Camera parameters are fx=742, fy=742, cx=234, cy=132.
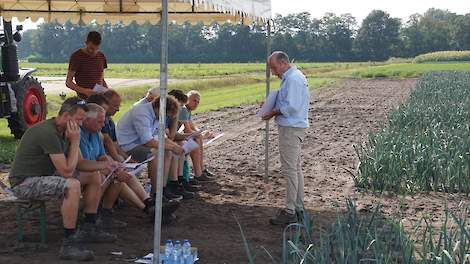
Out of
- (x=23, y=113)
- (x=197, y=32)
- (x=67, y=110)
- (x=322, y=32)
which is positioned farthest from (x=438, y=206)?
(x=322, y=32)

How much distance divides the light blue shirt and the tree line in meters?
60.2

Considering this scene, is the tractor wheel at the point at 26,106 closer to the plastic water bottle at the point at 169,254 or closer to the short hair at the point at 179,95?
the short hair at the point at 179,95

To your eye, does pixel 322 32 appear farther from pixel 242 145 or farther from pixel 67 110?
pixel 67 110

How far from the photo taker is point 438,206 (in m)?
7.32

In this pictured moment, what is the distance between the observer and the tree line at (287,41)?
7475 cm

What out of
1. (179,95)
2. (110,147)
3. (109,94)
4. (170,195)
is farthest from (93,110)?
(179,95)

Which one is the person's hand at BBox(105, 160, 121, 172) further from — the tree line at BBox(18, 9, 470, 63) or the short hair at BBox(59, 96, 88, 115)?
the tree line at BBox(18, 9, 470, 63)

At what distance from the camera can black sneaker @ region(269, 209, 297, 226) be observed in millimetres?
6473

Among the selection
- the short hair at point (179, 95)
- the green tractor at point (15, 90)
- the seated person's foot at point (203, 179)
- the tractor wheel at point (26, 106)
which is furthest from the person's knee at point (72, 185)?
the tractor wheel at point (26, 106)

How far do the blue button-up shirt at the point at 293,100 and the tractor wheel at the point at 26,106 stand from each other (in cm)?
656

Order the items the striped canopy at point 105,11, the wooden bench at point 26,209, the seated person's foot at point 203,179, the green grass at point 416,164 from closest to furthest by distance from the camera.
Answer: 1. the wooden bench at point 26,209
2. the green grass at point 416,164
3. the seated person's foot at point 203,179
4. the striped canopy at point 105,11

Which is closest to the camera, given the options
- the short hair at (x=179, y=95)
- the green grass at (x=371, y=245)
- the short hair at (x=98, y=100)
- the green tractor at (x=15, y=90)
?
the green grass at (x=371, y=245)

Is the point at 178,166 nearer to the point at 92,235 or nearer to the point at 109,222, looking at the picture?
the point at 109,222

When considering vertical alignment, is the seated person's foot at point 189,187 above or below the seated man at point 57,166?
below
